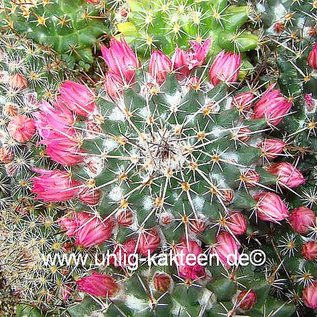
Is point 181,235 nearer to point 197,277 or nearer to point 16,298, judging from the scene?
point 197,277

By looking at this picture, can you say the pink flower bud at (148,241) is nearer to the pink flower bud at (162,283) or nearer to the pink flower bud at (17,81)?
the pink flower bud at (162,283)

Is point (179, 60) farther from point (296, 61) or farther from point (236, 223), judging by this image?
point (236, 223)

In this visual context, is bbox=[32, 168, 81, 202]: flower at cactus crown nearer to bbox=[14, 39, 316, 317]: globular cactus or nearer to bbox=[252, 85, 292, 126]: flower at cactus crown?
bbox=[14, 39, 316, 317]: globular cactus

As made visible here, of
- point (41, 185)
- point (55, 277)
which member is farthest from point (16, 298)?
point (41, 185)

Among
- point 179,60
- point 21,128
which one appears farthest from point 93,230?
point 179,60

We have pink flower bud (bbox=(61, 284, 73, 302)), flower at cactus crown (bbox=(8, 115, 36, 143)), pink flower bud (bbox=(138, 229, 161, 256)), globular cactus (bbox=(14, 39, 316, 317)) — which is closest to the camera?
globular cactus (bbox=(14, 39, 316, 317))

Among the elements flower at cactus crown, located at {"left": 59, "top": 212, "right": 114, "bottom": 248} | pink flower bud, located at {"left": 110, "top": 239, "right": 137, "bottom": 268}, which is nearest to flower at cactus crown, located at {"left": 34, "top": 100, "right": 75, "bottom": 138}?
flower at cactus crown, located at {"left": 59, "top": 212, "right": 114, "bottom": 248}

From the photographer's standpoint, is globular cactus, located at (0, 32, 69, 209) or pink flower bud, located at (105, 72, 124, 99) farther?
globular cactus, located at (0, 32, 69, 209)

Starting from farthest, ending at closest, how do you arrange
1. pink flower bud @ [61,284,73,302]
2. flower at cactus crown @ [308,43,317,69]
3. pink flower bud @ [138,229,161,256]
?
1. pink flower bud @ [61,284,73,302]
2. flower at cactus crown @ [308,43,317,69]
3. pink flower bud @ [138,229,161,256]

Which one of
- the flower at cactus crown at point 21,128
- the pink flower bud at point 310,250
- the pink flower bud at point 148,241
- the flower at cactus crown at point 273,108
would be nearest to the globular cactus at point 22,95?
the flower at cactus crown at point 21,128
